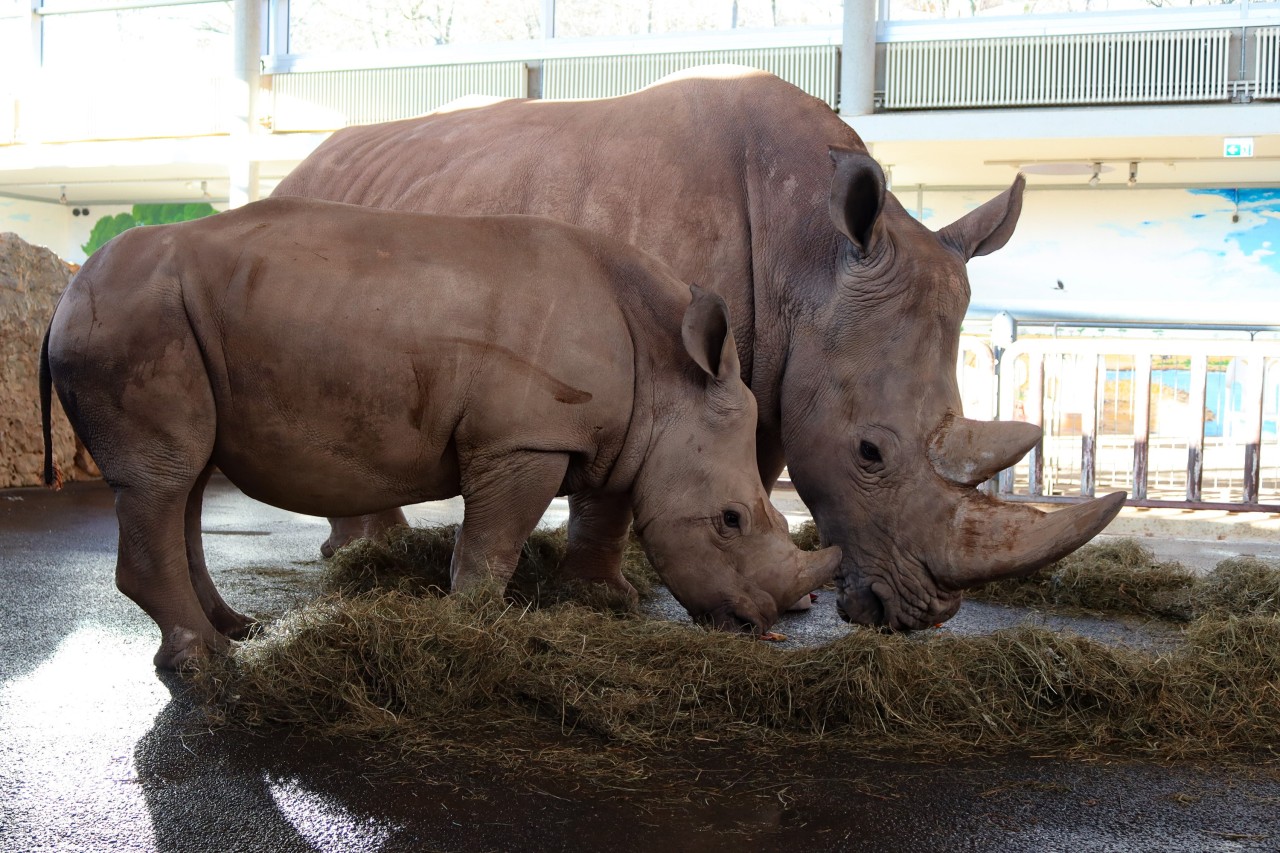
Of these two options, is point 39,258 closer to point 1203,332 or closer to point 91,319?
point 91,319

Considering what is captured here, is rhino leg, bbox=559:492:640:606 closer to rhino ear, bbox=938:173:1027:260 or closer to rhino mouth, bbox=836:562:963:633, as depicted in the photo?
rhino mouth, bbox=836:562:963:633

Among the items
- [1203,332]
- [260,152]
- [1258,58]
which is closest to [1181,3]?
[1258,58]

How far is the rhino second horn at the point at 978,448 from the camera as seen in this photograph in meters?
4.55

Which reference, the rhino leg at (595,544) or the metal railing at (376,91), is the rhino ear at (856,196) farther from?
the metal railing at (376,91)

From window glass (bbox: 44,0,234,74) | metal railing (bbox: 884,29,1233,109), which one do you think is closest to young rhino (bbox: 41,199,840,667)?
metal railing (bbox: 884,29,1233,109)

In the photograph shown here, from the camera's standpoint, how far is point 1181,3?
746 inches

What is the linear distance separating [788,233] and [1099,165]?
1541cm

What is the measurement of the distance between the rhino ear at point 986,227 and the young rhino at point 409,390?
4.33ft

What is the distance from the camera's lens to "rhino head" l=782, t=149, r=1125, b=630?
455 centimetres

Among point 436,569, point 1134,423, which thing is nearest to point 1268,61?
point 1134,423

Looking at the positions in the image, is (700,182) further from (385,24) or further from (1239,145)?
(385,24)

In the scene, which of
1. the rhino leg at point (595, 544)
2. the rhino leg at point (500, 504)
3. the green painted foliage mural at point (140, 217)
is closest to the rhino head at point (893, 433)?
the rhino leg at point (595, 544)

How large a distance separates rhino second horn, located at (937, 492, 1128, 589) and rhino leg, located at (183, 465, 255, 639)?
2.48m

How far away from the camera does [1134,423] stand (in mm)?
11703
